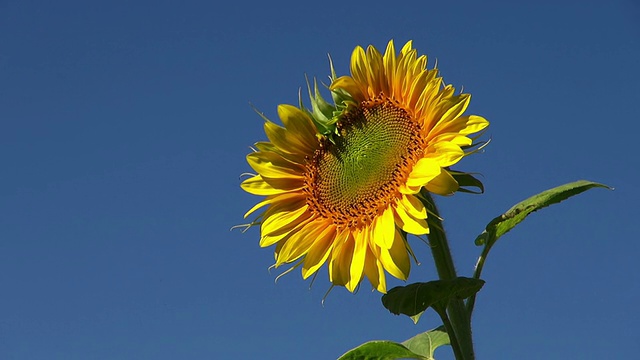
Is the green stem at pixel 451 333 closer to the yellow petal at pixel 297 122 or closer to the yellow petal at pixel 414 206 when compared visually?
the yellow petal at pixel 414 206

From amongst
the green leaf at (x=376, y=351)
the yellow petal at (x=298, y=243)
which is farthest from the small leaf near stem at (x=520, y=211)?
the yellow petal at (x=298, y=243)

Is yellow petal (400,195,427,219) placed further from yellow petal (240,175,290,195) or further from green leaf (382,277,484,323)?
yellow petal (240,175,290,195)

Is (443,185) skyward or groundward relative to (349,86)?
groundward

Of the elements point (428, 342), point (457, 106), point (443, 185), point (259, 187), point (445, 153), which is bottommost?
point (428, 342)

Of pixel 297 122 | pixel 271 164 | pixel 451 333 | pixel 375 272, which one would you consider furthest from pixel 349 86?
pixel 451 333

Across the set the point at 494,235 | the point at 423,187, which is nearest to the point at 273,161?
the point at 423,187

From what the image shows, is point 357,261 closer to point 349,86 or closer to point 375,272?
point 375,272

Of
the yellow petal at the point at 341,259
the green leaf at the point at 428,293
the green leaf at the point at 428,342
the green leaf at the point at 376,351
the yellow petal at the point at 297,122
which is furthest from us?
the green leaf at the point at 428,342
